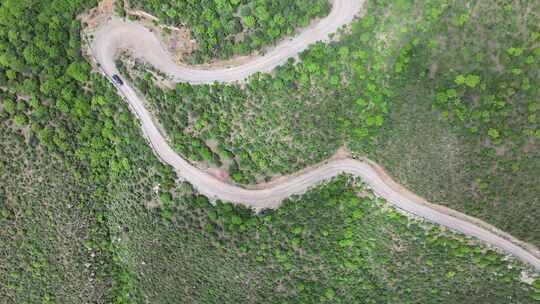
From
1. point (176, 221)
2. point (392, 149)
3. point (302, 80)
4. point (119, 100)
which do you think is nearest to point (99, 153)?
point (119, 100)

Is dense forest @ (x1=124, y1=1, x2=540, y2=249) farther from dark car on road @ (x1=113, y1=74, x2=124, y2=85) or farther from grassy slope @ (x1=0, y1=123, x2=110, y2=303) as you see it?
grassy slope @ (x1=0, y1=123, x2=110, y2=303)

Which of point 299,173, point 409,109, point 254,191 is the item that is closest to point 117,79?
point 254,191

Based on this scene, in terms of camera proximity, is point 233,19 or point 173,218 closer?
A: point 233,19

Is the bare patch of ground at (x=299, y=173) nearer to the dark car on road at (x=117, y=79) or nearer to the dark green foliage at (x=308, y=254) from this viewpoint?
the dark green foliage at (x=308, y=254)

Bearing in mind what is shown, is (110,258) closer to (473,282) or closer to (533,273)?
(473,282)

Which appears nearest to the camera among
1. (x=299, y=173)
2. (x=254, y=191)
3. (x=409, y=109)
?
(x=409, y=109)

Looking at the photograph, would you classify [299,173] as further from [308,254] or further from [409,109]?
[409,109]

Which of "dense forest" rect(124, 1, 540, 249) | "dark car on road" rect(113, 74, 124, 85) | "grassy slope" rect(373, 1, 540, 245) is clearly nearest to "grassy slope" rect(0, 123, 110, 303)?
"dark car on road" rect(113, 74, 124, 85)
